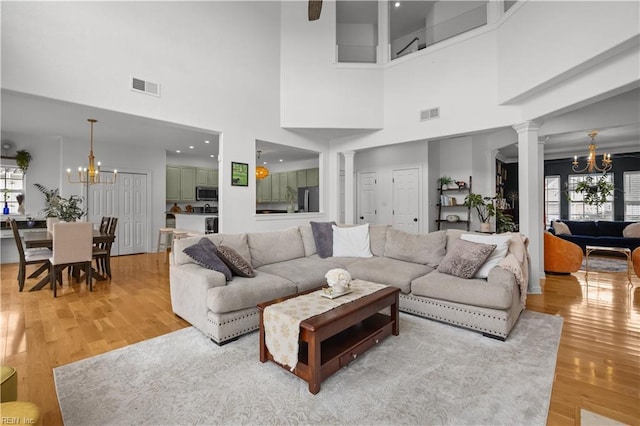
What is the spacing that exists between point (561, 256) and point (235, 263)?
525 centimetres

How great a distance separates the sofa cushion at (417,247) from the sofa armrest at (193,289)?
90.5 inches

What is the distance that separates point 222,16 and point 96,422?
543cm

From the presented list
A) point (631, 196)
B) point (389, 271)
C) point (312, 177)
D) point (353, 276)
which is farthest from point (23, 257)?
point (631, 196)

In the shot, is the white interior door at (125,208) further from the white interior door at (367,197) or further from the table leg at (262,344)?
the table leg at (262,344)

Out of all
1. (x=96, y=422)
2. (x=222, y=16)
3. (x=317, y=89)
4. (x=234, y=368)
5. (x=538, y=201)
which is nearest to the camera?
(x=96, y=422)

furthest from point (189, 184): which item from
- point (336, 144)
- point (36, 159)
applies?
point (336, 144)

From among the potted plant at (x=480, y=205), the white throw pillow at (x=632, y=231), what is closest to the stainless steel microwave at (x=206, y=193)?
the potted plant at (x=480, y=205)

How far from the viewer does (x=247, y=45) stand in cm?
524

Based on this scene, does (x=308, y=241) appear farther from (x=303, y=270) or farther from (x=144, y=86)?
(x=144, y=86)

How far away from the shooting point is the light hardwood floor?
194 cm

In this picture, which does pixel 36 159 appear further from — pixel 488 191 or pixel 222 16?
pixel 488 191

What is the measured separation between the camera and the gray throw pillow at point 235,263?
305 centimetres

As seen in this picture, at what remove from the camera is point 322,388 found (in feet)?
6.51

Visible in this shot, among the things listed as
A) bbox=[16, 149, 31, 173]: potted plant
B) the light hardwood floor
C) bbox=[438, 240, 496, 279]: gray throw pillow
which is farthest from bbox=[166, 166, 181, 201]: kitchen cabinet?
bbox=[438, 240, 496, 279]: gray throw pillow
